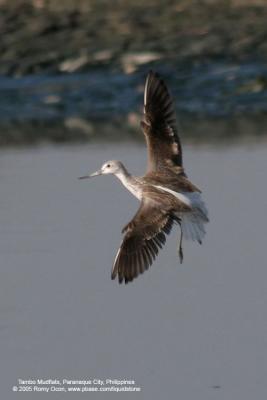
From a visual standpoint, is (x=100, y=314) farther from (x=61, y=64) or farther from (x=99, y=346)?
(x=61, y=64)

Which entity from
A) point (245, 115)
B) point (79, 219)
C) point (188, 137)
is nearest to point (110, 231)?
point (79, 219)

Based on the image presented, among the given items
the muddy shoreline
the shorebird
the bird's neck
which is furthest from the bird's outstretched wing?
the muddy shoreline

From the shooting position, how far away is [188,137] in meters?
15.8

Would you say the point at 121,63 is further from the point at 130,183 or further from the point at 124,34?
the point at 130,183

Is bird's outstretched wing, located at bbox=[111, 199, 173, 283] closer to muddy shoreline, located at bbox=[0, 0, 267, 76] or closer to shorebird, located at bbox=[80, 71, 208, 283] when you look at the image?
shorebird, located at bbox=[80, 71, 208, 283]

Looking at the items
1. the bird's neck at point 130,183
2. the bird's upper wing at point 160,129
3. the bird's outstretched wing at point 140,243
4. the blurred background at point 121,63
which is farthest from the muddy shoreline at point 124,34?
the bird's outstretched wing at point 140,243

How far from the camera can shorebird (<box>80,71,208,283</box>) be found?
9883 mm

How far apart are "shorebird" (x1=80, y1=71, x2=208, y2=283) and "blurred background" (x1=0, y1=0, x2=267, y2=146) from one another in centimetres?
524

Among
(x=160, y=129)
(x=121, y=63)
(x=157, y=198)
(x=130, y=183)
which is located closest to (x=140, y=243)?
(x=157, y=198)

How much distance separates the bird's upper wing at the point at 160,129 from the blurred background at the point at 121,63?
5.17m

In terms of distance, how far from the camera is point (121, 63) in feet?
63.0

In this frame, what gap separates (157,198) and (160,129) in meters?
0.96

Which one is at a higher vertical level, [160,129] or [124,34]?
[124,34]

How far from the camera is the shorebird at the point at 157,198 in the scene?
9.88 meters
